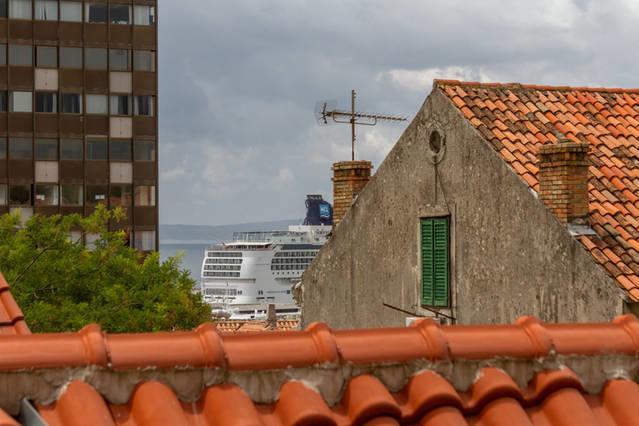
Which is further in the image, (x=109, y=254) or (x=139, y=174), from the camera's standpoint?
(x=139, y=174)

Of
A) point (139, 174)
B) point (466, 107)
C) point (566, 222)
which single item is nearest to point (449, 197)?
point (466, 107)

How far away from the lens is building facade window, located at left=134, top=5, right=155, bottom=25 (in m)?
63.7

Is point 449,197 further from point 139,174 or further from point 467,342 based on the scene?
point 139,174

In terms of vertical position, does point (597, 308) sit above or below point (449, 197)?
below

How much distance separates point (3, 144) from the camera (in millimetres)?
64062

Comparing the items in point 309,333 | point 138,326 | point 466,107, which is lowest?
point 138,326

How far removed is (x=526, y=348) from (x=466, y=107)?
13.5m

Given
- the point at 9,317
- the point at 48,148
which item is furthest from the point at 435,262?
the point at 48,148

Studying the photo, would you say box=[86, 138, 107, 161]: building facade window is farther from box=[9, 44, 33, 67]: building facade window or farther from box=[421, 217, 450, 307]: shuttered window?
box=[421, 217, 450, 307]: shuttered window

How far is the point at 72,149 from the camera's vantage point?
64750 millimetres

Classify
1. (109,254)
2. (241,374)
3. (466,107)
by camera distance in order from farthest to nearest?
(109,254), (466,107), (241,374)

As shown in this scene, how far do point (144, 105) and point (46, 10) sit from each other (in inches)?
279

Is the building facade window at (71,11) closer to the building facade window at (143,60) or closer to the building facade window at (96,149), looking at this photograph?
the building facade window at (143,60)

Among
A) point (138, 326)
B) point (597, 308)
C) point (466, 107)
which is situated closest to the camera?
point (597, 308)
